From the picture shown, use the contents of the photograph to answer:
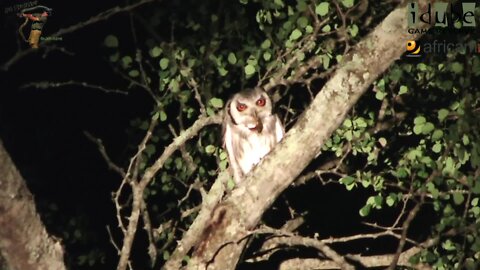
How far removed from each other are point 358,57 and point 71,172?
3593 mm

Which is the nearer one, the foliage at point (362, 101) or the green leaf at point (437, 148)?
the foliage at point (362, 101)

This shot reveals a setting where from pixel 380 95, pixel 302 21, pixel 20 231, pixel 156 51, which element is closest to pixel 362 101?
pixel 380 95

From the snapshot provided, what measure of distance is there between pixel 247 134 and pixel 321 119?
2252 mm

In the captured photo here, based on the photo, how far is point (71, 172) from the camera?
20.1 ft

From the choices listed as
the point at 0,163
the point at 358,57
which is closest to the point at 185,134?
the point at 358,57

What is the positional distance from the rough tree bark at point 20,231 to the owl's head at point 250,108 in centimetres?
256

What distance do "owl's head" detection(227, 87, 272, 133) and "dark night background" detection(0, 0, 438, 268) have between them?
3.34 feet

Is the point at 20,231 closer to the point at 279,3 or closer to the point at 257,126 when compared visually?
the point at 279,3

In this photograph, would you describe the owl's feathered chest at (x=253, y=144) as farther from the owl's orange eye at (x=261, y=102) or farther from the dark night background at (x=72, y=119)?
the dark night background at (x=72, y=119)

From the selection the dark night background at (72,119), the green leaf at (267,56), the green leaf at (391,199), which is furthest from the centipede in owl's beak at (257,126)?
the green leaf at (391,199)

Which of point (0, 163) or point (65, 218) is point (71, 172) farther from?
point (0, 163)

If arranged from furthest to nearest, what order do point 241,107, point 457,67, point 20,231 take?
point 241,107
point 457,67
point 20,231

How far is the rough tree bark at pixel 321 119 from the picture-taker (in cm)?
343

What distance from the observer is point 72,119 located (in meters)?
6.18
